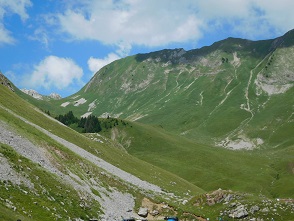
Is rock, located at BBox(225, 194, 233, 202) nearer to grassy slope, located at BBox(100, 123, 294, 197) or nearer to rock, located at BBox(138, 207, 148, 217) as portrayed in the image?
rock, located at BBox(138, 207, 148, 217)

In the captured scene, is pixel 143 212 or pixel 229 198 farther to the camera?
pixel 229 198

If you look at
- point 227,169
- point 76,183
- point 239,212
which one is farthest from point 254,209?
point 227,169

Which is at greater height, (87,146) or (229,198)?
(87,146)

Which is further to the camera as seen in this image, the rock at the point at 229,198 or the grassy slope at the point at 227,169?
the grassy slope at the point at 227,169

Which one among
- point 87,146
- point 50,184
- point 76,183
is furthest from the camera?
point 87,146

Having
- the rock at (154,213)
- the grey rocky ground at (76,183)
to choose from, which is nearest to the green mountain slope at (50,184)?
the grey rocky ground at (76,183)

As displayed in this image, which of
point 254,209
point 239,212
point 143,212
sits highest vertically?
point 254,209

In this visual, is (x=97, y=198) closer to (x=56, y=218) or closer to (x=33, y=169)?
(x=33, y=169)

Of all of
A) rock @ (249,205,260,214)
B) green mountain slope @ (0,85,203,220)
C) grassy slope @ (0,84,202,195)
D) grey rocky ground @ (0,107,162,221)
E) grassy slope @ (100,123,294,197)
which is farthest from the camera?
grassy slope @ (100,123,294,197)

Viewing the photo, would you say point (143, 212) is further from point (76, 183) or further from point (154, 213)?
point (76, 183)

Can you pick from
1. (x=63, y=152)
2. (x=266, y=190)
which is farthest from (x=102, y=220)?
(x=266, y=190)

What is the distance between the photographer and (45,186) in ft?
152

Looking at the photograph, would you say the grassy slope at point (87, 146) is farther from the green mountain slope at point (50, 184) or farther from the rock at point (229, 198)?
the rock at point (229, 198)

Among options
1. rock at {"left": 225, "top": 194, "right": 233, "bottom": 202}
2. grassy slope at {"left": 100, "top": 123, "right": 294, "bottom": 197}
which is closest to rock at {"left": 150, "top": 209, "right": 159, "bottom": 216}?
rock at {"left": 225, "top": 194, "right": 233, "bottom": 202}
